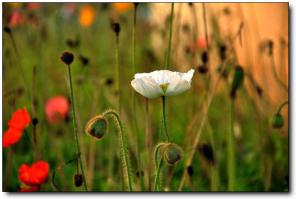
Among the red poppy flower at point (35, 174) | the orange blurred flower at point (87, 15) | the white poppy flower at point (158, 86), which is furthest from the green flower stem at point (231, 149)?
the orange blurred flower at point (87, 15)

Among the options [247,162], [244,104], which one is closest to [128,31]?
[244,104]

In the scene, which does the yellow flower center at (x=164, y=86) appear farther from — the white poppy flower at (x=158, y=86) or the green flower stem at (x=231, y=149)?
the green flower stem at (x=231, y=149)

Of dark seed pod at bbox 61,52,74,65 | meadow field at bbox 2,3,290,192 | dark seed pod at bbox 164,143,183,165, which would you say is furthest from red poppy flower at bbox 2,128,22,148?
dark seed pod at bbox 164,143,183,165

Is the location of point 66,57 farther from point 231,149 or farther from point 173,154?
point 231,149

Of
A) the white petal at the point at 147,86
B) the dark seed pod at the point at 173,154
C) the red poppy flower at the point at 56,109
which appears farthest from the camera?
the red poppy flower at the point at 56,109

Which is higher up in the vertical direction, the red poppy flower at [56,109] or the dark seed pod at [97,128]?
the dark seed pod at [97,128]

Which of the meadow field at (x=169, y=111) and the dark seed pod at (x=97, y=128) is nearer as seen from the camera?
the dark seed pod at (x=97, y=128)

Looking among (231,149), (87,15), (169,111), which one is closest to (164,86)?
(231,149)

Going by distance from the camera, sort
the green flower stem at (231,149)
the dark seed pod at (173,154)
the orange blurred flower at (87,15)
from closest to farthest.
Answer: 1. the dark seed pod at (173,154)
2. the green flower stem at (231,149)
3. the orange blurred flower at (87,15)

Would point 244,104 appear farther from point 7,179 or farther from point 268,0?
point 7,179
